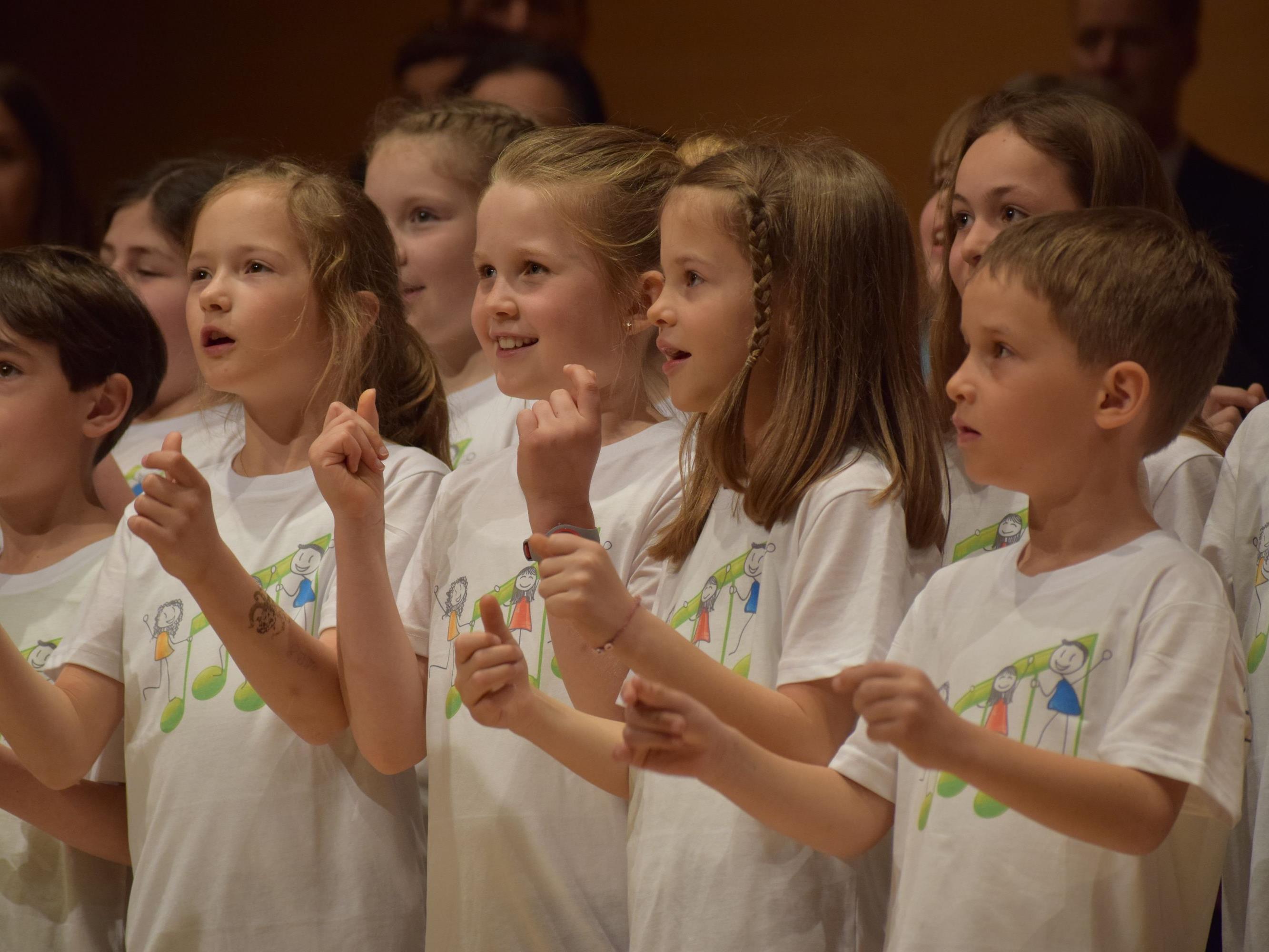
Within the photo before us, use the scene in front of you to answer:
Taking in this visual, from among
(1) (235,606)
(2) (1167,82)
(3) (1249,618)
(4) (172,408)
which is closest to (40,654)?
(1) (235,606)

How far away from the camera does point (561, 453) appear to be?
1.81 m

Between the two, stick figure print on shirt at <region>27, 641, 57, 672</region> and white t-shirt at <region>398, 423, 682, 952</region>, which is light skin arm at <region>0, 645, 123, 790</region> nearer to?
stick figure print on shirt at <region>27, 641, 57, 672</region>

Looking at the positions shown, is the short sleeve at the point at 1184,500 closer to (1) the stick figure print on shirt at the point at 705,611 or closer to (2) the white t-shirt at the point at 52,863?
(1) the stick figure print on shirt at the point at 705,611

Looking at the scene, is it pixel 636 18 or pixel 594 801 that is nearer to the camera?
pixel 594 801

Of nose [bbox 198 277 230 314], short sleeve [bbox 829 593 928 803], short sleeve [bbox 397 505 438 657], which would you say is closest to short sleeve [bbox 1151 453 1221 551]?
short sleeve [bbox 829 593 928 803]

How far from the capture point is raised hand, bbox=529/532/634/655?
5.24 feet

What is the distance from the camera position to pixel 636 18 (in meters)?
4.10

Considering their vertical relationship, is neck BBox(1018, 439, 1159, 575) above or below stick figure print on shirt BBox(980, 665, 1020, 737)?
above

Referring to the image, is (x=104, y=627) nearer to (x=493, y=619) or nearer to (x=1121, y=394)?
(x=493, y=619)

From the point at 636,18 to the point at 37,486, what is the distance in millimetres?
2262

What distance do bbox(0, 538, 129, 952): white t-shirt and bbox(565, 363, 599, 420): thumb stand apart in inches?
38.6

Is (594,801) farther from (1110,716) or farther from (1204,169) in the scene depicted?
(1204,169)

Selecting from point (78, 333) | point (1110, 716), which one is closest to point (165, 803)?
point (78, 333)

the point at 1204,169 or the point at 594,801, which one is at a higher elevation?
the point at 1204,169
